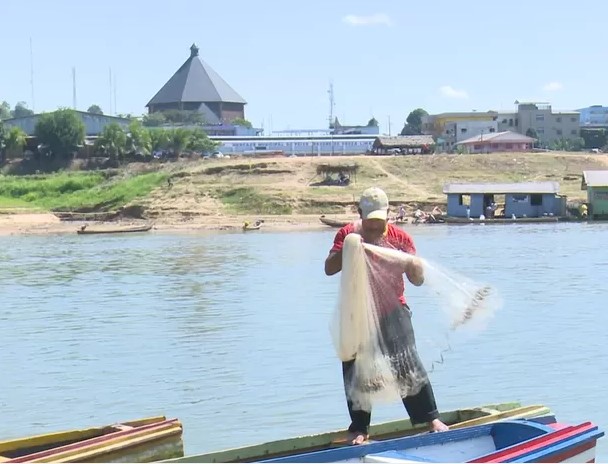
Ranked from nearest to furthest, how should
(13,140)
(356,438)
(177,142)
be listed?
(356,438) → (13,140) → (177,142)

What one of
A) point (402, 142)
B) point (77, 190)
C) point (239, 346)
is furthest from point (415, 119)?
point (239, 346)

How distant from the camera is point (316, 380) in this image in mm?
16188

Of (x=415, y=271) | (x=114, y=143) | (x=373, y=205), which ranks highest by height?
(x=114, y=143)

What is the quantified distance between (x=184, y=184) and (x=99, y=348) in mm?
52731

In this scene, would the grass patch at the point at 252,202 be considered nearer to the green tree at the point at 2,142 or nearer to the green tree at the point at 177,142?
the green tree at the point at 177,142

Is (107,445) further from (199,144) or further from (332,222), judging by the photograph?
(199,144)

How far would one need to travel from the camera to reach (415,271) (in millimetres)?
8352

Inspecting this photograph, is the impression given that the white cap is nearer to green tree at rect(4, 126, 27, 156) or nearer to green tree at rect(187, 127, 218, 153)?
green tree at rect(187, 127, 218, 153)

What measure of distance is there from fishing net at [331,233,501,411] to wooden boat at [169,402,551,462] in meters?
0.45

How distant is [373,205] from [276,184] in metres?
62.5

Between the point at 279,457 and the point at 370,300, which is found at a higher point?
the point at 370,300

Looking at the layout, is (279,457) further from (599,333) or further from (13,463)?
(599,333)

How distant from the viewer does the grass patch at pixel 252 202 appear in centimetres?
6656

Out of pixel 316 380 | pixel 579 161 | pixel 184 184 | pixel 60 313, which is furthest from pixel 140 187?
pixel 316 380
